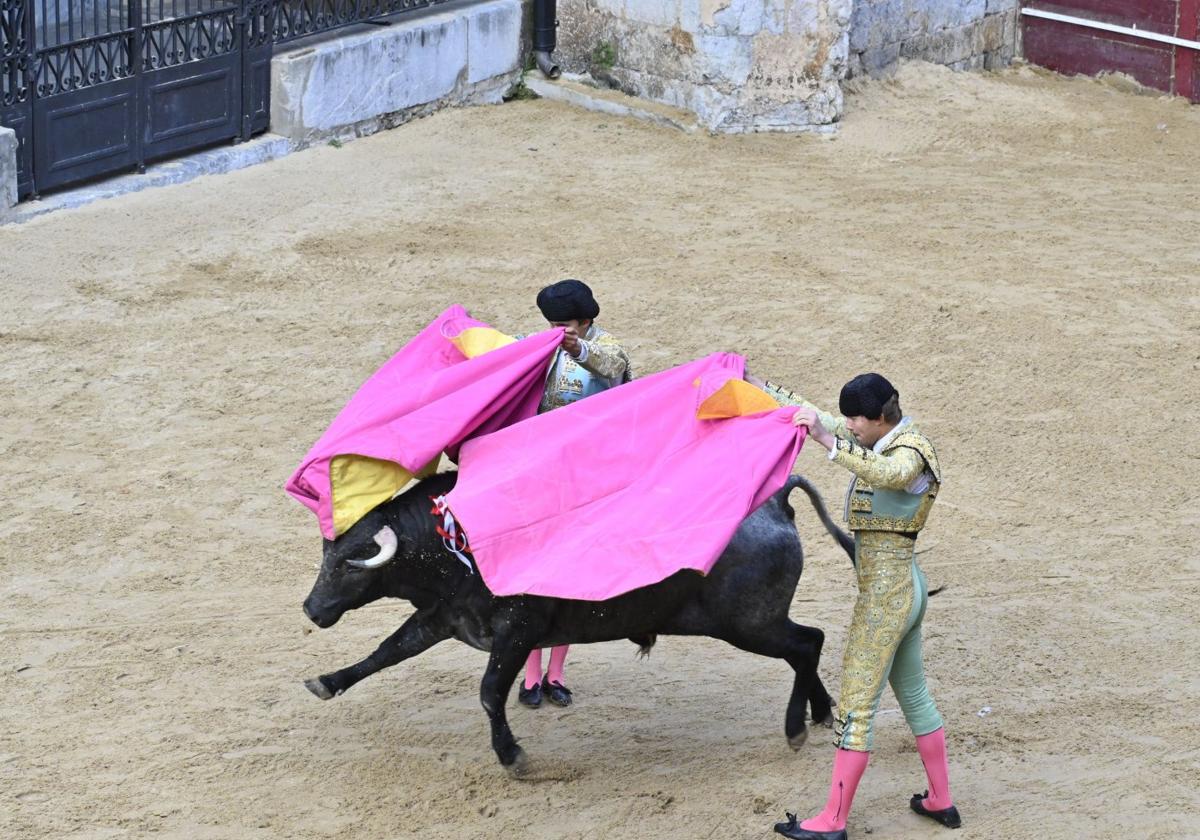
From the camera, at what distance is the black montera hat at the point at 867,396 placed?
514cm

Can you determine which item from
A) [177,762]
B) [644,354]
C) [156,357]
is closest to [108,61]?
[156,357]

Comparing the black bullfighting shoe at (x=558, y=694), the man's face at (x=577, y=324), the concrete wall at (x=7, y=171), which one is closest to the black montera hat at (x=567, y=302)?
the man's face at (x=577, y=324)

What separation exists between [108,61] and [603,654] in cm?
668

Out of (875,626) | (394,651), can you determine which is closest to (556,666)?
(394,651)

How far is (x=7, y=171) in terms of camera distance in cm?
1070

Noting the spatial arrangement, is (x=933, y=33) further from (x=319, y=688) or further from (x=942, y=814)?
(x=319, y=688)

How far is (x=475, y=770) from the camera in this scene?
5898mm

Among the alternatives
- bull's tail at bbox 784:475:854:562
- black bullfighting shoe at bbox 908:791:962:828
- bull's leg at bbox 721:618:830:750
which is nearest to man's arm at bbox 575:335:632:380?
bull's tail at bbox 784:475:854:562

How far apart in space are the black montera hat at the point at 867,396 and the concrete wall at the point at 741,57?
363 inches

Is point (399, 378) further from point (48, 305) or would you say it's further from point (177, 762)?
point (48, 305)

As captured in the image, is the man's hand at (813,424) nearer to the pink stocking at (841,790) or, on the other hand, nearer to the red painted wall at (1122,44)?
the pink stocking at (841,790)

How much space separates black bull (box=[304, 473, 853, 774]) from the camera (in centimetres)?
559

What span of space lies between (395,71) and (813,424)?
30.2 ft

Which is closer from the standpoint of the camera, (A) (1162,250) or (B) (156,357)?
(B) (156,357)
